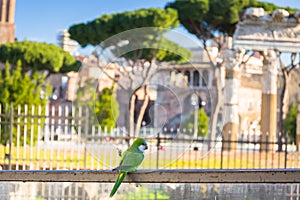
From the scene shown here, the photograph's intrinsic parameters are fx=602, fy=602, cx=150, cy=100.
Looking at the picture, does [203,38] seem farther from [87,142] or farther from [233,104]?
[87,142]

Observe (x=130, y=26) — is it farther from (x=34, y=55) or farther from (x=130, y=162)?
(x=130, y=162)

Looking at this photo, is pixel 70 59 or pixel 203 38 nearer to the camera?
pixel 203 38

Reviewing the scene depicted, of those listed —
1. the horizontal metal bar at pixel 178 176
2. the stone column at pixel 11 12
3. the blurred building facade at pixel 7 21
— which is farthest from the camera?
the stone column at pixel 11 12

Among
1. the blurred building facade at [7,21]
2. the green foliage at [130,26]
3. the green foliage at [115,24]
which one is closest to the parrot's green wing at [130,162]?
the green foliage at [130,26]

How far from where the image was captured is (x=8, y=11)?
3881 cm

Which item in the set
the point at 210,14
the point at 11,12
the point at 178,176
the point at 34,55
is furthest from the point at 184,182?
the point at 11,12

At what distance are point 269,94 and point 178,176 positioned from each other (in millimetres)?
12394

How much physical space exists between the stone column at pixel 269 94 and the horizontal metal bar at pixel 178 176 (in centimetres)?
1198

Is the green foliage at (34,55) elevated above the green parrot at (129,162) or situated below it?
above

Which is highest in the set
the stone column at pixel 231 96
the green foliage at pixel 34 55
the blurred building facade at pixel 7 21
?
the blurred building facade at pixel 7 21

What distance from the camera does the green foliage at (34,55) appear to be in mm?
25625

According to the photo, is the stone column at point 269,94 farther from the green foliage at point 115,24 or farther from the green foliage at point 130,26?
the green foliage at point 115,24

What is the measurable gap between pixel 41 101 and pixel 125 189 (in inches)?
461

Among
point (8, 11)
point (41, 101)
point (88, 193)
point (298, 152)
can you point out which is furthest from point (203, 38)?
point (8, 11)
